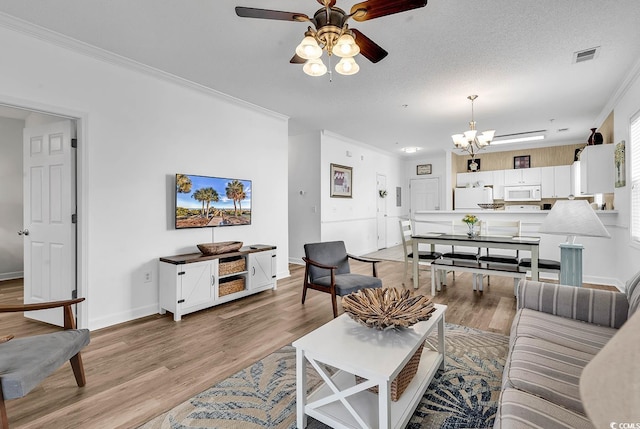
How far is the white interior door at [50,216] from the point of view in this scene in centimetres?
303

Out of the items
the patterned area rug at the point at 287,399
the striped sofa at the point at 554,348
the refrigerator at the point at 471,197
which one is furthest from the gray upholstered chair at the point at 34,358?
the refrigerator at the point at 471,197

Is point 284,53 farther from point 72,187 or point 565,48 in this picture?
point 565,48

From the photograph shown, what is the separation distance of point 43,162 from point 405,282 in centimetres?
466

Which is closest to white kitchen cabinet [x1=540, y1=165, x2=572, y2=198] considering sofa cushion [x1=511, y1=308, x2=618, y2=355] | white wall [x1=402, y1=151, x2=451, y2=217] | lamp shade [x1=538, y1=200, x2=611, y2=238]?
white wall [x1=402, y1=151, x2=451, y2=217]

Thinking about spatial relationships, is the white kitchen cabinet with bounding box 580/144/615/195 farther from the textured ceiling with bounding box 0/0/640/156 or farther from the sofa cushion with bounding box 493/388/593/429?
the sofa cushion with bounding box 493/388/593/429

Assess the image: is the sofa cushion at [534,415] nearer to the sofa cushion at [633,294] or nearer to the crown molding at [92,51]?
the sofa cushion at [633,294]

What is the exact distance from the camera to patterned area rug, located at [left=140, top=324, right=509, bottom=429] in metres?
1.74

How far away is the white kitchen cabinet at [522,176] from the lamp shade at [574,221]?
6.04 metres

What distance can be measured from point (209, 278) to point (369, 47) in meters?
2.84

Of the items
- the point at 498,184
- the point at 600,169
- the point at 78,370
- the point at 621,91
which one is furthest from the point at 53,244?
the point at 498,184

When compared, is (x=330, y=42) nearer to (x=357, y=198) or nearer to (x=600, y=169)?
(x=600, y=169)

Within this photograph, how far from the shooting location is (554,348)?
165cm

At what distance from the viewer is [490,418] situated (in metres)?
1.75

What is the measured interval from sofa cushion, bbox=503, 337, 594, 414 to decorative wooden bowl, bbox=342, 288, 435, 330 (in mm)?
484
